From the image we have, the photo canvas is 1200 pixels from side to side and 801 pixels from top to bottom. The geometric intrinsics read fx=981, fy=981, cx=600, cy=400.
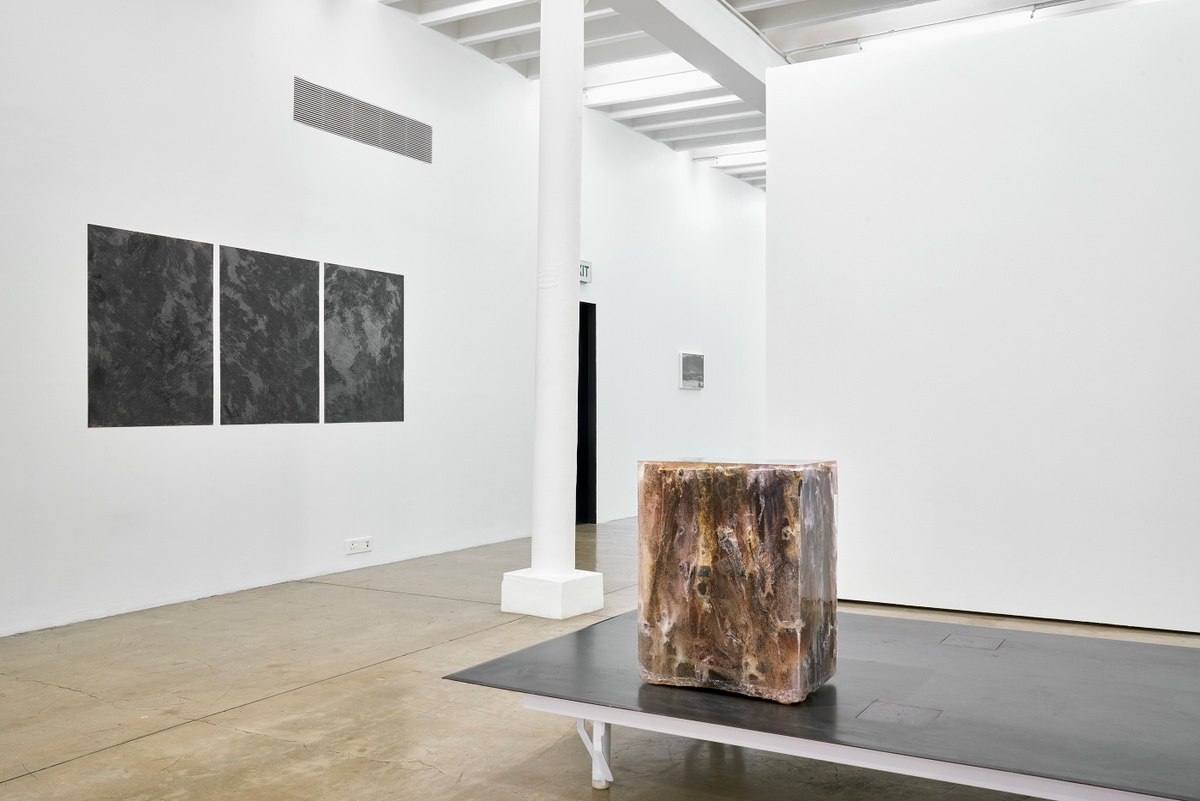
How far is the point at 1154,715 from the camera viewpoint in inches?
102

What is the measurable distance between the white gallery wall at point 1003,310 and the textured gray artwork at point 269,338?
3026mm

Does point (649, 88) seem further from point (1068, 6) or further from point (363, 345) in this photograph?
point (363, 345)

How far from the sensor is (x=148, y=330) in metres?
5.50

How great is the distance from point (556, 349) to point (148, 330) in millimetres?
2299

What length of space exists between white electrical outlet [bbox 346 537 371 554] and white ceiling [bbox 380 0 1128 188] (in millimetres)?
3881

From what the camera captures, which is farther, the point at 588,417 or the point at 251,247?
the point at 588,417

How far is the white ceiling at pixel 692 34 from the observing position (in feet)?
22.9

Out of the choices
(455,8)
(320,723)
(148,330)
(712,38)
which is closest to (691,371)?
(712,38)

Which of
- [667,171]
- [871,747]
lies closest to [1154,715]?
[871,747]

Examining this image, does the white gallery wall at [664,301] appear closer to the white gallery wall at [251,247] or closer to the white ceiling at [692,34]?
the white gallery wall at [251,247]

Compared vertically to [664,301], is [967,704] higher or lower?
lower

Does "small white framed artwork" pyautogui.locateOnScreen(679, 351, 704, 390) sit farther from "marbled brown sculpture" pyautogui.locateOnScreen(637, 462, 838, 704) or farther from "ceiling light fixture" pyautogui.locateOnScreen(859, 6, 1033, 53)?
"marbled brown sculpture" pyautogui.locateOnScreen(637, 462, 838, 704)

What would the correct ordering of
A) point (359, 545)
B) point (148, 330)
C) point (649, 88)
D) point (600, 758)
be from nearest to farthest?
point (600, 758) → point (148, 330) → point (359, 545) → point (649, 88)

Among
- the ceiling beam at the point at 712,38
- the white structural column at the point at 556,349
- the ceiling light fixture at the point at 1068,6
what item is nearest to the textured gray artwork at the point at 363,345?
the white structural column at the point at 556,349
